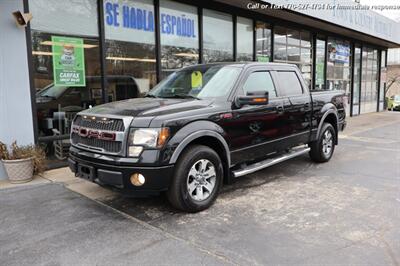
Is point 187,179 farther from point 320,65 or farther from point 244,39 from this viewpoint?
point 320,65

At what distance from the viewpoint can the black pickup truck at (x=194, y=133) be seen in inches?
150

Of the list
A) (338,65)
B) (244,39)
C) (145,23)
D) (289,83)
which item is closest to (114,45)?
(145,23)

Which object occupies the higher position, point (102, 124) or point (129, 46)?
point (129, 46)

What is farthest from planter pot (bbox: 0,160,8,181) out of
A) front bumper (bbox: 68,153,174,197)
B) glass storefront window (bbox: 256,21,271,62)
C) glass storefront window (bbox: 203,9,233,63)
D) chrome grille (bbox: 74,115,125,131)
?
glass storefront window (bbox: 256,21,271,62)

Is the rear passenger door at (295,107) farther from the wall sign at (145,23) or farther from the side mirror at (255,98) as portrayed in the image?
the wall sign at (145,23)

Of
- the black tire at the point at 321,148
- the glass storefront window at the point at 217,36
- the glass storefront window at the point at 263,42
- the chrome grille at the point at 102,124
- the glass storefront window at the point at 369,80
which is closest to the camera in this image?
the chrome grille at the point at 102,124

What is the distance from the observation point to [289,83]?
6.00 m

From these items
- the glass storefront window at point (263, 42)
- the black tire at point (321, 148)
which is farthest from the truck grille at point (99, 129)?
the glass storefront window at point (263, 42)

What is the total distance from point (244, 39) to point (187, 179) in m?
7.93

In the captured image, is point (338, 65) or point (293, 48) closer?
point (293, 48)

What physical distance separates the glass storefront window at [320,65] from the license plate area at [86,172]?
39.6ft

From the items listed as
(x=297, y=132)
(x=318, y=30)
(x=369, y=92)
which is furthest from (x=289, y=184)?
(x=369, y=92)

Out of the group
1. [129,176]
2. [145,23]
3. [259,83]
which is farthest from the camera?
[145,23]

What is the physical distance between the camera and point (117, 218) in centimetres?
413
